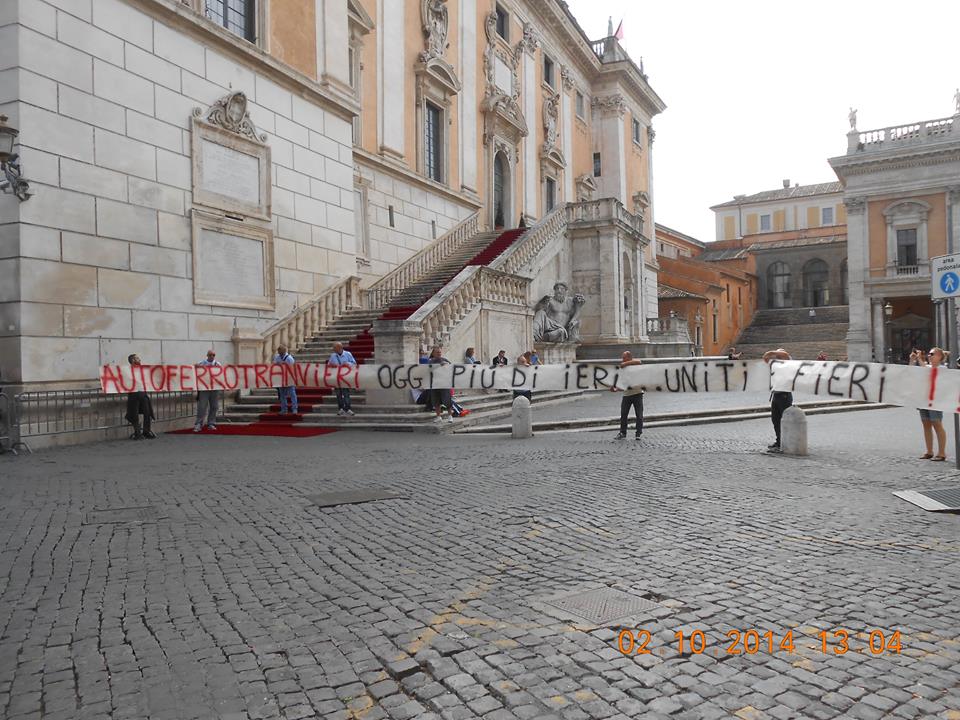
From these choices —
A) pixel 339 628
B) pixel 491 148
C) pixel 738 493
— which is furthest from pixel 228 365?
pixel 491 148

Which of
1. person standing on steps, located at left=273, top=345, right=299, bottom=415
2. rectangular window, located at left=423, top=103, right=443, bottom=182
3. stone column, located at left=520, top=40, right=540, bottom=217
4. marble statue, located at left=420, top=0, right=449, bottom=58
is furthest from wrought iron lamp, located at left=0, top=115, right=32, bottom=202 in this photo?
stone column, located at left=520, top=40, right=540, bottom=217

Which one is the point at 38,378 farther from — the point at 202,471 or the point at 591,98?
the point at 591,98

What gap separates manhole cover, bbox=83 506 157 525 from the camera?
20.4 feet

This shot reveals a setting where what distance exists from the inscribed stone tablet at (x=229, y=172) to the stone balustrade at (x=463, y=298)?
4.88 meters

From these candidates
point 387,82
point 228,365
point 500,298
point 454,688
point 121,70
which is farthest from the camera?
point 387,82

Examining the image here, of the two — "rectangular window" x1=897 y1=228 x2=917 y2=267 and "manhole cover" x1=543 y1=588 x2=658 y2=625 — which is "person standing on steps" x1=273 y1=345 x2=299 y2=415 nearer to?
"manhole cover" x1=543 y1=588 x2=658 y2=625

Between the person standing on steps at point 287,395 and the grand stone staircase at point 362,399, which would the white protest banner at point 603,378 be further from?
the grand stone staircase at point 362,399

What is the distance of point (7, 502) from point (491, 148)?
26.5 meters

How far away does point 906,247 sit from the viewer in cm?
4412

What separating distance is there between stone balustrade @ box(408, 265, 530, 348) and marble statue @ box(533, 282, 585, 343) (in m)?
3.27

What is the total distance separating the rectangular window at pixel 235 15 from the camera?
16203 mm

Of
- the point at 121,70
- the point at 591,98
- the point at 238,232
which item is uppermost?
the point at 591,98

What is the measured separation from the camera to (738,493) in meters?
7.54
